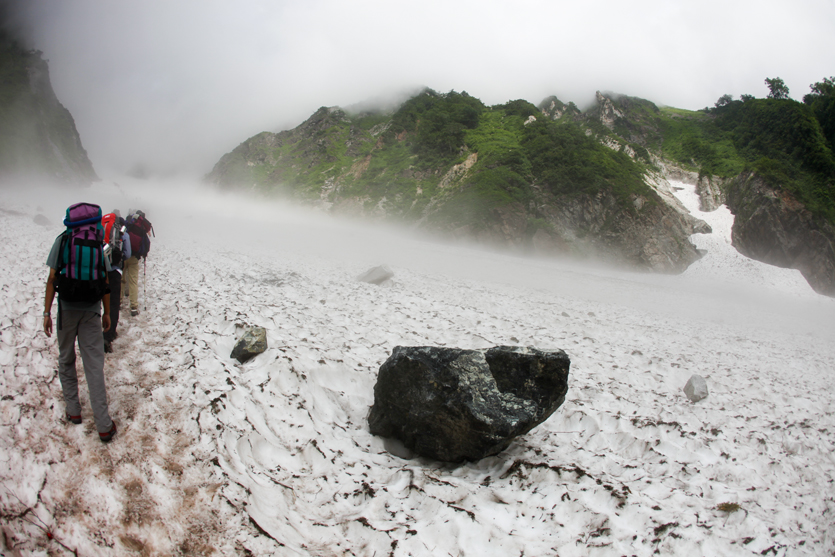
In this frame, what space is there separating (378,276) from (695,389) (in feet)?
32.5

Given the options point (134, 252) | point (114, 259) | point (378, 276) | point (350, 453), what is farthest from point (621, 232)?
point (114, 259)

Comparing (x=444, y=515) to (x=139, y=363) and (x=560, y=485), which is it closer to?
(x=560, y=485)

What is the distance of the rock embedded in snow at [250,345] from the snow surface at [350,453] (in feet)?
0.48

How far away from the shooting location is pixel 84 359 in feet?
12.9

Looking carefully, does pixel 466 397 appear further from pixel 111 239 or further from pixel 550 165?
pixel 550 165

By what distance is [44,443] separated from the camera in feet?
12.2

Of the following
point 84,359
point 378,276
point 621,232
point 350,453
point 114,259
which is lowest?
point 350,453

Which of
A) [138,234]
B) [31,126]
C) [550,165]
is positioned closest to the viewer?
[138,234]

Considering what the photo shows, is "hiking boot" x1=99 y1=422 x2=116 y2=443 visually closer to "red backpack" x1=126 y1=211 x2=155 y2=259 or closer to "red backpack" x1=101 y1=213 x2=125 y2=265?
"red backpack" x1=101 y1=213 x2=125 y2=265

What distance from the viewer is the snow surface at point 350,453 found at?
10.9 ft

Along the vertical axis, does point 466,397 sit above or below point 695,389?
above

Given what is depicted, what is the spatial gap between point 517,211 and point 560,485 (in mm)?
36177

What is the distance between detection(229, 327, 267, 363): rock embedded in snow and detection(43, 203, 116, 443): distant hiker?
7.02 feet

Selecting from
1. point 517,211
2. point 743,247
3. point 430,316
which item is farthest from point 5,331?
point 743,247
